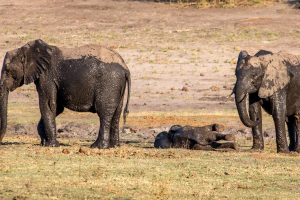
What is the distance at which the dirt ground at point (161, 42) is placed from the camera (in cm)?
2030

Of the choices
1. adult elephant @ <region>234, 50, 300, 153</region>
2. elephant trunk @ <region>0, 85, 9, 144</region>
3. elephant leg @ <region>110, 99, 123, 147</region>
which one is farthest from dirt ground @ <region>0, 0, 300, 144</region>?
elephant trunk @ <region>0, 85, 9, 144</region>

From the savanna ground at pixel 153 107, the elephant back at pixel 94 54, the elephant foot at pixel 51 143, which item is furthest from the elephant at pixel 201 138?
the elephant foot at pixel 51 143

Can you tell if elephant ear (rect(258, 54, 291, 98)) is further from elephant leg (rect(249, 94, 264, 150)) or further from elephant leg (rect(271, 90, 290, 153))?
elephant leg (rect(249, 94, 264, 150))

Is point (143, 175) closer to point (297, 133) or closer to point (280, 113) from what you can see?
point (280, 113)

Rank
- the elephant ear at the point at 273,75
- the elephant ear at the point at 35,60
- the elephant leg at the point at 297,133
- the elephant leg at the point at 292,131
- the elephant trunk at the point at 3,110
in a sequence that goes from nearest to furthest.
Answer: the elephant trunk at the point at 3,110 < the elephant ear at the point at 35,60 < the elephant ear at the point at 273,75 < the elephant leg at the point at 297,133 < the elephant leg at the point at 292,131

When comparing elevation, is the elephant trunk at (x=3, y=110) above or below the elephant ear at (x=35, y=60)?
below

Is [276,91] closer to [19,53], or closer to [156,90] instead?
[19,53]

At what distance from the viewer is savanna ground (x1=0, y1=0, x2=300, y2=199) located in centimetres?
747

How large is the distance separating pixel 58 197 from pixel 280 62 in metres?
7.67

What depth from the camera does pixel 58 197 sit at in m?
6.43

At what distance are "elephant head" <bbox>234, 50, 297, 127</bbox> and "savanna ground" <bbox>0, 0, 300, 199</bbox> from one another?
135 centimetres

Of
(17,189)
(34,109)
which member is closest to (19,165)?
(17,189)

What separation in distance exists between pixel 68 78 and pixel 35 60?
3.11 feet

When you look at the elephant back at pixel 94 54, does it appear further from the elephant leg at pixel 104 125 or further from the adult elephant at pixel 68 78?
the elephant leg at pixel 104 125
